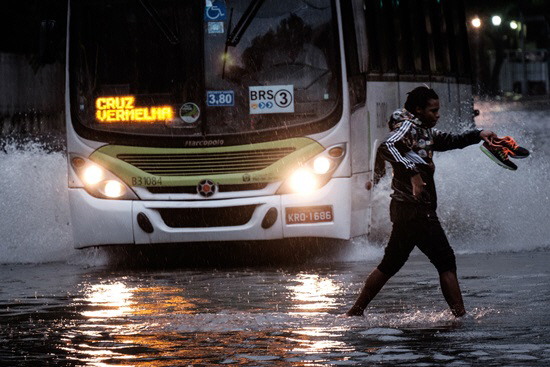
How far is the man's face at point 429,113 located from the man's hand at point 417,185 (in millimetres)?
444

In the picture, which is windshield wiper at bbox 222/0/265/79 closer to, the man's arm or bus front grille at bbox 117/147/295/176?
bus front grille at bbox 117/147/295/176

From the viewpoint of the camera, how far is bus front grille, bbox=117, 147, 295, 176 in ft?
51.5

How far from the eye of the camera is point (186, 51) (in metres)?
16.1

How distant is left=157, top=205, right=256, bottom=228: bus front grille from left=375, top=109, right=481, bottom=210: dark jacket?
15.9ft

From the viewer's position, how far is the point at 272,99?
15.8 metres

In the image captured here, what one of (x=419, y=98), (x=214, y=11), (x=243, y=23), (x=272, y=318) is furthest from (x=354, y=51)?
(x=272, y=318)

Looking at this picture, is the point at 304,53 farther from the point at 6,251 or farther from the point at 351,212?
the point at 6,251

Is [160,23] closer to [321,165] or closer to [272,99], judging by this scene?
Result: [272,99]

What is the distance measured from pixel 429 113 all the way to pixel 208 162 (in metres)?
5.27

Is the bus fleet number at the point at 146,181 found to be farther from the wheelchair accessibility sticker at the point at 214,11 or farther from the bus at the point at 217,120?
the wheelchair accessibility sticker at the point at 214,11

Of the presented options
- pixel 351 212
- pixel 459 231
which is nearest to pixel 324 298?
pixel 351 212

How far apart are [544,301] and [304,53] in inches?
195

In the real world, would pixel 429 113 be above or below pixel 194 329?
above

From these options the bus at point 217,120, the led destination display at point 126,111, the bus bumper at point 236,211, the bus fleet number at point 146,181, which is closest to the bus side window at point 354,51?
the bus at point 217,120
